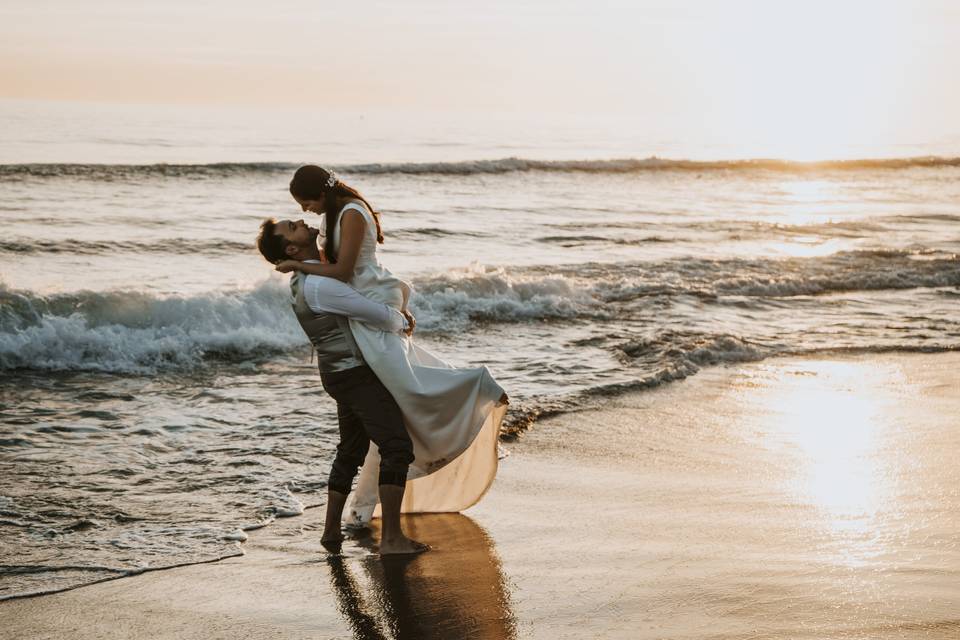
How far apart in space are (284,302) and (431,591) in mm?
8381

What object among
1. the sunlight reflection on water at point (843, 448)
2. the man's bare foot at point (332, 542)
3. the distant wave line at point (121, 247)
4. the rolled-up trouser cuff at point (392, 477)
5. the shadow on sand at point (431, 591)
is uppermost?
the distant wave line at point (121, 247)

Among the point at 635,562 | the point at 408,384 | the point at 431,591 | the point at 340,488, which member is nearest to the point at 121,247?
the point at 340,488

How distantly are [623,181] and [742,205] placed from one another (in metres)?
5.68

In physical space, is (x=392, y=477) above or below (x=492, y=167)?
below

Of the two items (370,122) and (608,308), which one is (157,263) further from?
(370,122)

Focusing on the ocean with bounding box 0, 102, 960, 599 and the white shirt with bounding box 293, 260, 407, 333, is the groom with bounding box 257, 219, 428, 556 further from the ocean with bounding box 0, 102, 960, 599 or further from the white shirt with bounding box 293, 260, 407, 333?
→ the ocean with bounding box 0, 102, 960, 599

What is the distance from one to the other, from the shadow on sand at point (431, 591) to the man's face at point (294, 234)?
147cm

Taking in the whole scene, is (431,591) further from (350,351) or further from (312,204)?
(312,204)

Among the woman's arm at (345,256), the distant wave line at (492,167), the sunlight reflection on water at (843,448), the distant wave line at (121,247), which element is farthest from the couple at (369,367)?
the distant wave line at (492,167)

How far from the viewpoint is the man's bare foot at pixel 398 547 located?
493 centimetres

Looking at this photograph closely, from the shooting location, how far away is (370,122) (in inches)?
2167

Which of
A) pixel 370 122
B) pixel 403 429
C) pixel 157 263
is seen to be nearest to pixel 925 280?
pixel 157 263

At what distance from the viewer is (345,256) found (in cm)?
470

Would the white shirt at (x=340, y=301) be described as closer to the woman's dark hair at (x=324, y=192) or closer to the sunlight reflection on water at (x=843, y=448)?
the woman's dark hair at (x=324, y=192)
